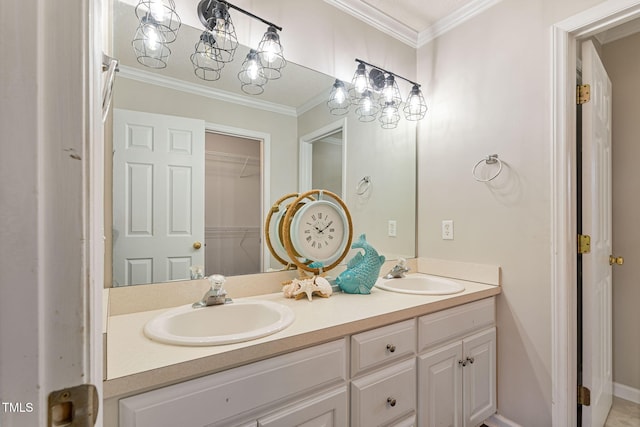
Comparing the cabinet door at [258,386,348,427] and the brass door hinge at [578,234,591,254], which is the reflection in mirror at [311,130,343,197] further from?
the brass door hinge at [578,234,591,254]

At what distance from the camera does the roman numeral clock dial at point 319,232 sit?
1.47 m

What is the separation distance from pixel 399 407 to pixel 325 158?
1208 millimetres

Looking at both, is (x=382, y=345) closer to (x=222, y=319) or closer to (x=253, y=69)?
(x=222, y=319)

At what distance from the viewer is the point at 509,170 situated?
1.63 metres

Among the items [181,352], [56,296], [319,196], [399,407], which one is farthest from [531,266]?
[56,296]

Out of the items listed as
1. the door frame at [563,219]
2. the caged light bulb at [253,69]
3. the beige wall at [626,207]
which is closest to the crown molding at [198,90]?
the caged light bulb at [253,69]

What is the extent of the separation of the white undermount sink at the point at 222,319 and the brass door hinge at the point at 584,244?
1.41 meters

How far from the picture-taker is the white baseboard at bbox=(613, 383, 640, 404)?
1.93 m

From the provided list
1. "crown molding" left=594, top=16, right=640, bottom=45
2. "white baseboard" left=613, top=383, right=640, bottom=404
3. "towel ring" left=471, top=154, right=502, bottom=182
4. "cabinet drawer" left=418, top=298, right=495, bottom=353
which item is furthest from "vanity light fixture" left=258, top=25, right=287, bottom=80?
"white baseboard" left=613, top=383, right=640, bottom=404

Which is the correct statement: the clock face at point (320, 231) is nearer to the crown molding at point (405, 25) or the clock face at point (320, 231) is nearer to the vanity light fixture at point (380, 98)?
the vanity light fixture at point (380, 98)

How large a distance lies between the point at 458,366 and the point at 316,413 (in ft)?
2.61

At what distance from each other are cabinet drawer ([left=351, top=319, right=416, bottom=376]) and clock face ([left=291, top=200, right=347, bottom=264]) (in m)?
0.47

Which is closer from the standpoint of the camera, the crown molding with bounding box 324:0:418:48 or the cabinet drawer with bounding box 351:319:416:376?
the cabinet drawer with bounding box 351:319:416:376

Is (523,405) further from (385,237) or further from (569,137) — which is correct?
(569,137)
